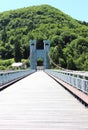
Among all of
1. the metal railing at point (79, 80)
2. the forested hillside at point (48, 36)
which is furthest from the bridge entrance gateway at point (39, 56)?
the metal railing at point (79, 80)

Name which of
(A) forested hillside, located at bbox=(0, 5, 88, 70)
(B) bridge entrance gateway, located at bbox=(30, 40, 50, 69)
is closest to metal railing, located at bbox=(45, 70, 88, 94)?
(A) forested hillside, located at bbox=(0, 5, 88, 70)

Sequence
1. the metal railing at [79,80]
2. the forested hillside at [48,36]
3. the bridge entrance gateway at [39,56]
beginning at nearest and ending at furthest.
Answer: the metal railing at [79,80]
the forested hillside at [48,36]
the bridge entrance gateway at [39,56]

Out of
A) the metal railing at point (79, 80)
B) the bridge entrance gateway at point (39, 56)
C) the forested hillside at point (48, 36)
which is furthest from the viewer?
the bridge entrance gateway at point (39, 56)

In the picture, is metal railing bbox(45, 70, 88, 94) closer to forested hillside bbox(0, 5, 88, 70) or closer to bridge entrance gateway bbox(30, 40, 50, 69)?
forested hillside bbox(0, 5, 88, 70)

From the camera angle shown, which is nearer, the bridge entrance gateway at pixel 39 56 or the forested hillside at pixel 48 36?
the forested hillside at pixel 48 36

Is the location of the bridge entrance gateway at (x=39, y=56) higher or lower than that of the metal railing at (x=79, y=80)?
lower

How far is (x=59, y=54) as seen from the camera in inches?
Answer: 5069

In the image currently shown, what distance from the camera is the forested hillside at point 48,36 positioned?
129125mm

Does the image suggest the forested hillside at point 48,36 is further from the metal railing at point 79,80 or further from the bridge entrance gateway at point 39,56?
the metal railing at point 79,80

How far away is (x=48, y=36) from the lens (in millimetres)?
169875

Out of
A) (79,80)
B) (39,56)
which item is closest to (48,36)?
(39,56)

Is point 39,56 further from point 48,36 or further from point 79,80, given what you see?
point 79,80

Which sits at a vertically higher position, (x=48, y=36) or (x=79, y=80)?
(x=48, y=36)

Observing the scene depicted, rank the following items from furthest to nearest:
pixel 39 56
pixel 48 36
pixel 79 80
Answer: pixel 48 36 → pixel 39 56 → pixel 79 80
